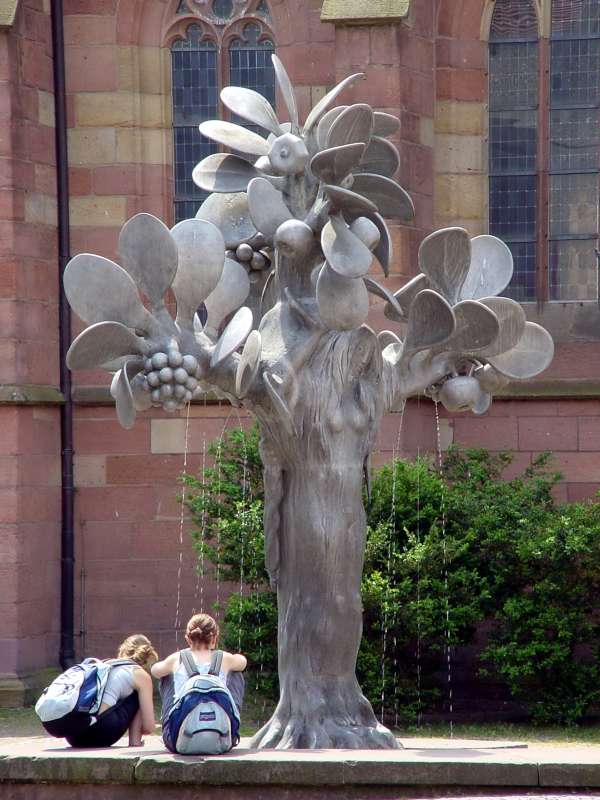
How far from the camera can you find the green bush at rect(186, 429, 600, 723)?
45.4ft

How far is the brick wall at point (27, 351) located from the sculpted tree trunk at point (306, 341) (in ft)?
22.0

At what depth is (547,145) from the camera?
1683cm

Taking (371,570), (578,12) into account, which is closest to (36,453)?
(371,570)

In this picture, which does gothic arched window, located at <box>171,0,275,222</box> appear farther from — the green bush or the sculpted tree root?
the sculpted tree root

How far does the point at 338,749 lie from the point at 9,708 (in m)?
7.26

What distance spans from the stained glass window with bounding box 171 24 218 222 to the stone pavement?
952 centimetres

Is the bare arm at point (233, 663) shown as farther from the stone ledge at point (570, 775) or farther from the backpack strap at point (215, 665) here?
the stone ledge at point (570, 775)

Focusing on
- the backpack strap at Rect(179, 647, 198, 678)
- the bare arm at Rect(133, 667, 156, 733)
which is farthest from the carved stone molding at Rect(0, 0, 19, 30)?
the backpack strap at Rect(179, 647, 198, 678)

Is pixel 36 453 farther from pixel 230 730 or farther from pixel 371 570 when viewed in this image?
pixel 230 730

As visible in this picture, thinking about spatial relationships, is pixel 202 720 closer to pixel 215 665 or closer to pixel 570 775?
pixel 215 665

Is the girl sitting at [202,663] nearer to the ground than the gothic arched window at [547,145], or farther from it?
nearer to the ground

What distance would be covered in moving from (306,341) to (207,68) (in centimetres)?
875

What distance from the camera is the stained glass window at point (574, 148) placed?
1670cm

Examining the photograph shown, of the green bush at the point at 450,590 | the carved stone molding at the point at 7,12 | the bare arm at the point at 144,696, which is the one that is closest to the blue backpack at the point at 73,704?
the bare arm at the point at 144,696
